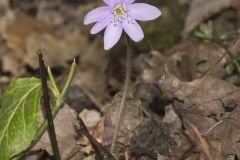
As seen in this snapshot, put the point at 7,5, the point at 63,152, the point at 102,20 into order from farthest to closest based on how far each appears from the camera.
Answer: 1. the point at 7,5
2. the point at 63,152
3. the point at 102,20

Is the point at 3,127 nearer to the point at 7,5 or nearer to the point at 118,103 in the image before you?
the point at 118,103

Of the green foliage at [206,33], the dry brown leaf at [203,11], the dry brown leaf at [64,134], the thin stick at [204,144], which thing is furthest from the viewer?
the dry brown leaf at [203,11]

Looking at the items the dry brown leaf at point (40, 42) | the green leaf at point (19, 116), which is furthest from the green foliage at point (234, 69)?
the dry brown leaf at point (40, 42)

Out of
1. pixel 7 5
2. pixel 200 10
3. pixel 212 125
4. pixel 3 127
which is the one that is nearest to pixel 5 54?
pixel 7 5

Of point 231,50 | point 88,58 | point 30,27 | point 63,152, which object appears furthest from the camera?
point 30,27

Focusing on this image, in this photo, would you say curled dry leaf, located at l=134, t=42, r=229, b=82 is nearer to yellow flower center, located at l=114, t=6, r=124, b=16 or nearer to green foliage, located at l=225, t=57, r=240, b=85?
green foliage, located at l=225, t=57, r=240, b=85

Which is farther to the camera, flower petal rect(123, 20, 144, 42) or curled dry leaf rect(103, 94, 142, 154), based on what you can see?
curled dry leaf rect(103, 94, 142, 154)

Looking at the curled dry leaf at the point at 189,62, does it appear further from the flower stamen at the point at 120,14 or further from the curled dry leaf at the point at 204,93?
the flower stamen at the point at 120,14

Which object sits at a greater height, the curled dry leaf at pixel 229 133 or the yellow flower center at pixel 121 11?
the yellow flower center at pixel 121 11

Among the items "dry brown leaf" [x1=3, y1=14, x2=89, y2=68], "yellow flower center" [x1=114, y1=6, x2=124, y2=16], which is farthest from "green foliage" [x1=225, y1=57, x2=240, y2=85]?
"dry brown leaf" [x1=3, y1=14, x2=89, y2=68]
